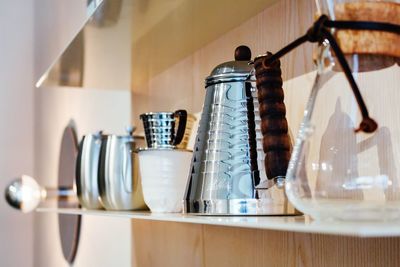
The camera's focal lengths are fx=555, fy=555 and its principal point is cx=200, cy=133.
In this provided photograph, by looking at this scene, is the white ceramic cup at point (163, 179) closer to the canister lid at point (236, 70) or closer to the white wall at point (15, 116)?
the canister lid at point (236, 70)

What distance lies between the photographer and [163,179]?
2.95 ft

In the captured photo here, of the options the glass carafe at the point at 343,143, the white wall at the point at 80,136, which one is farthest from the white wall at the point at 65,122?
the glass carafe at the point at 343,143

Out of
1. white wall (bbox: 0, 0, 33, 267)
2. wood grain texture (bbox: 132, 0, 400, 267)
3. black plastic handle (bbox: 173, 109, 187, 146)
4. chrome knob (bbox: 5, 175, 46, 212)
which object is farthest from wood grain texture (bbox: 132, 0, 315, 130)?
white wall (bbox: 0, 0, 33, 267)

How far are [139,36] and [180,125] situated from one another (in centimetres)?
24

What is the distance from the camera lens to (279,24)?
823 millimetres

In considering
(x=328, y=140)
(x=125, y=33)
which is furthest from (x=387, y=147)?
(x=125, y=33)

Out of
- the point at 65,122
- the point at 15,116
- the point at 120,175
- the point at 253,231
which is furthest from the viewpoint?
the point at 15,116

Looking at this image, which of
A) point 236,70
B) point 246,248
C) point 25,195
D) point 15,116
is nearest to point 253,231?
point 246,248

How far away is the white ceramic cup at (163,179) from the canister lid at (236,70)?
18cm

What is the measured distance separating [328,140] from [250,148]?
0.23 meters

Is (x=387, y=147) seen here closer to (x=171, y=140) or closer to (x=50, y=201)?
(x=171, y=140)

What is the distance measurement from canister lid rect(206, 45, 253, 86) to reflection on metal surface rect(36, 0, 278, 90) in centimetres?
10

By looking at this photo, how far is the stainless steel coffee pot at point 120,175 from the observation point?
114 centimetres

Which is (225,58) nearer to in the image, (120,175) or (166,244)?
(120,175)
